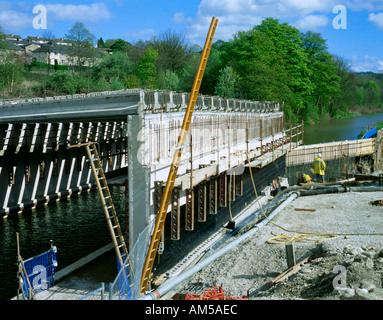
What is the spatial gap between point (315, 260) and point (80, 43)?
70.8 metres

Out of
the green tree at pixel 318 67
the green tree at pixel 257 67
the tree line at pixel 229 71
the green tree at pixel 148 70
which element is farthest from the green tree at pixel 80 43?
the green tree at pixel 318 67

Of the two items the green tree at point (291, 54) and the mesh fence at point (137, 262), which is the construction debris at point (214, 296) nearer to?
the mesh fence at point (137, 262)

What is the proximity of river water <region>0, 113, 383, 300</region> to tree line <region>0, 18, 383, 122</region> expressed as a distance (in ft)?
105

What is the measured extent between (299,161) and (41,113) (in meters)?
27.6

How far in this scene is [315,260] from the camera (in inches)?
528

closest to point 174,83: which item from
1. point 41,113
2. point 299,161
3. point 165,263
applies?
point 299,161

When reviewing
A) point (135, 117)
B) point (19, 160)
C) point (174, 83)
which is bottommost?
point (19, 160)

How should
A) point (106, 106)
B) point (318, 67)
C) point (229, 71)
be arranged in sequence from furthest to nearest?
point (318, 67) → point (229, 71) → point (106, 106)

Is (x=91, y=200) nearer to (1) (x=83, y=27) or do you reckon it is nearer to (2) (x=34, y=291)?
(2) (x=34, y=291)

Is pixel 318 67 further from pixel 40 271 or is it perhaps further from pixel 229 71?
pixel 40 271

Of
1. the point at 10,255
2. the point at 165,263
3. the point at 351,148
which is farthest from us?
the point at 351,148

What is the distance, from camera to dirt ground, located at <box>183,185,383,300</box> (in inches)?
419

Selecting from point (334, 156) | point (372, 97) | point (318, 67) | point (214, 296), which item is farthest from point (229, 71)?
point (372, 97)

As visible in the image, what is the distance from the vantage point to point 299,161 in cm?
4238
